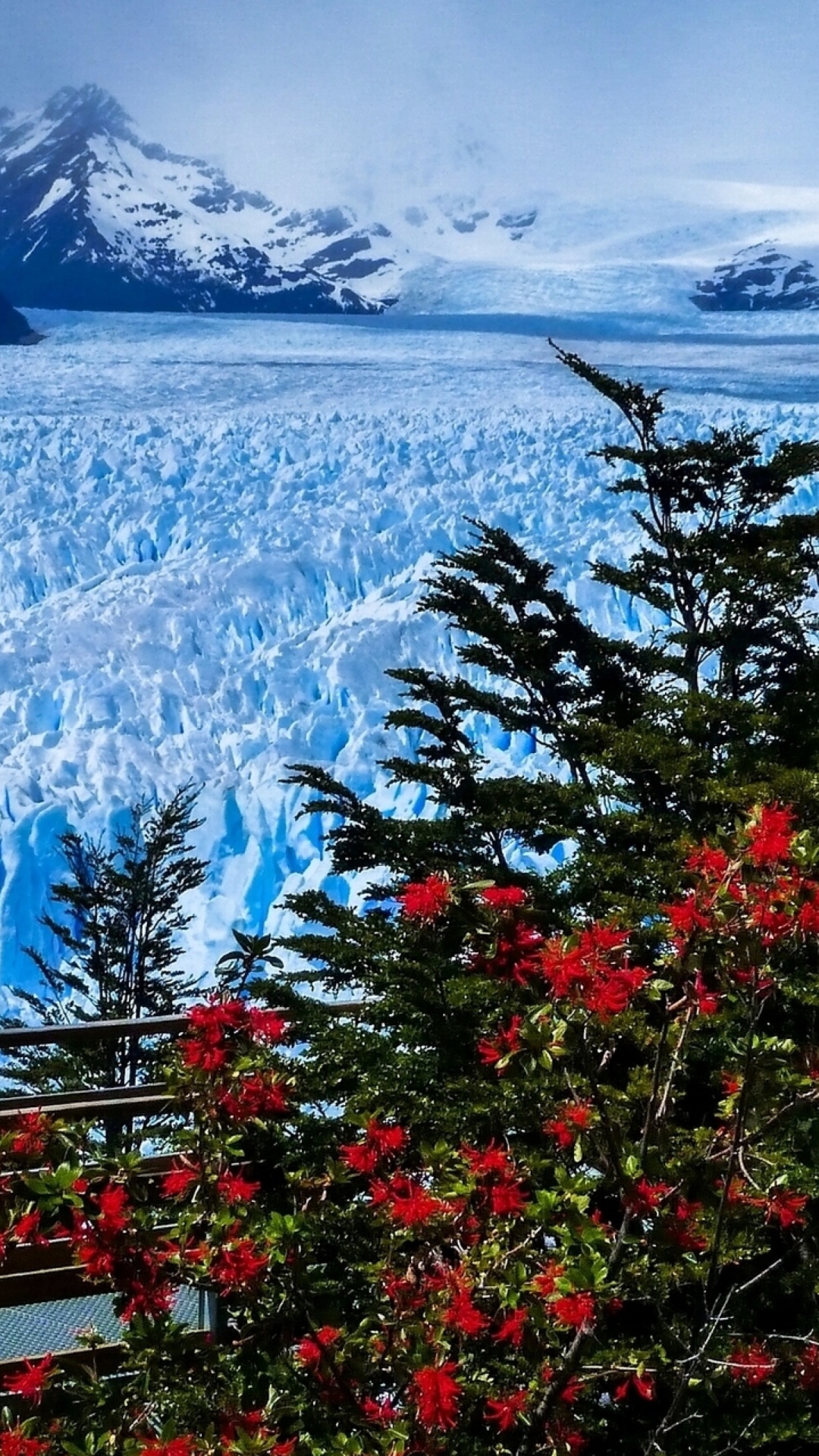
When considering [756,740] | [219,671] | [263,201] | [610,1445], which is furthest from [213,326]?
A: [610,1445]

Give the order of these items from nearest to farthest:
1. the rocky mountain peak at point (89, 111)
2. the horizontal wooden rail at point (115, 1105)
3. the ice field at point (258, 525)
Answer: the horizontal wooden rail at point (115, 1105), the ice field at point (258, 525), the rocky mountain peak at point (89, 111)

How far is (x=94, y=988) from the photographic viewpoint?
4.53 m

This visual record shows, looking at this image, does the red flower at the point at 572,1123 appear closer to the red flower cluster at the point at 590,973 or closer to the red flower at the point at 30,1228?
the red flower cluster at the point at 590,973

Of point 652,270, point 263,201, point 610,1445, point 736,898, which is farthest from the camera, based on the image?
point 652,270

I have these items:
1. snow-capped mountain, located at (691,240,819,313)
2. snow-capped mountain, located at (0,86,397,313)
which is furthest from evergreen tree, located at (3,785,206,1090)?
snow-capped mountain, located at (691,240,819,313)

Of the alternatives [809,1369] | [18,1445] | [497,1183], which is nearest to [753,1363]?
[809,1369]

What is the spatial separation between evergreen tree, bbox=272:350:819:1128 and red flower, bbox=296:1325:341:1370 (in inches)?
33.2

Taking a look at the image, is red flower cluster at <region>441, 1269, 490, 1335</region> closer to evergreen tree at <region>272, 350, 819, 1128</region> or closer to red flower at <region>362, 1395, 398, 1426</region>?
red flower at <region>362, 1395, 398, 1426</region>

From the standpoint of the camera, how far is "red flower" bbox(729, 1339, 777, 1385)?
136 centimetres

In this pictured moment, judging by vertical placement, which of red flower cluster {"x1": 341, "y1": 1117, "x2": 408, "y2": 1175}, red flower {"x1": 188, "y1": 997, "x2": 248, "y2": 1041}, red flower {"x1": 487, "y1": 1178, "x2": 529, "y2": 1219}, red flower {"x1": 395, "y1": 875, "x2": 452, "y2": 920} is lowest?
red flower {"x1": 487, "y1": 1178, "x2": 529, "y2": 1219}

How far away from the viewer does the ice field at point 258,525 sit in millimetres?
4348

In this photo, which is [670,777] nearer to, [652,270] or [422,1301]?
[422,1301]

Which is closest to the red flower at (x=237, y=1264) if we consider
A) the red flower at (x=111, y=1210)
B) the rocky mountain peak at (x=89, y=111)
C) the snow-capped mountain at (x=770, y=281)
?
the red flower at (x=111, y=1210)

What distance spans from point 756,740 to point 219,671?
2218 millimetres
